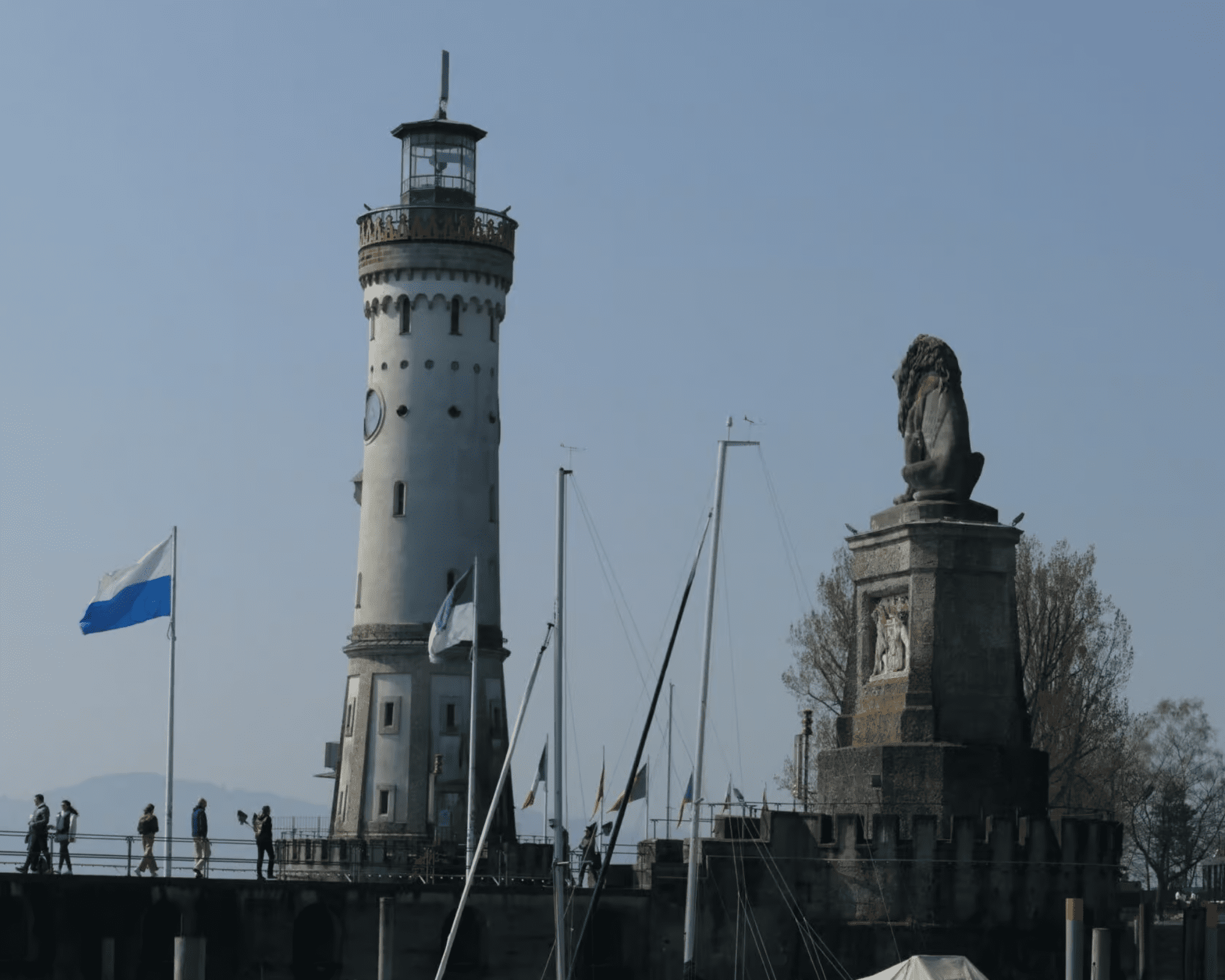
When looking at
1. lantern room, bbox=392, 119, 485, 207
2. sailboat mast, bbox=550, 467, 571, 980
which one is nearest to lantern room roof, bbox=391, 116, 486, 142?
lantern room, bbox=392, 119, 485, 207

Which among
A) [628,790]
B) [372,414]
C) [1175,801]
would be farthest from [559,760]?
[1175,801]

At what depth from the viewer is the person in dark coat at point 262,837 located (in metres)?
60.6

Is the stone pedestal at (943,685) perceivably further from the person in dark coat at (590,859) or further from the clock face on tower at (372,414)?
the clock face on tower at (372,414)

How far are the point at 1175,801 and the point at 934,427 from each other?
56.0m

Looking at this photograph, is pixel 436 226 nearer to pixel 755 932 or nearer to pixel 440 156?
pixel 440 156

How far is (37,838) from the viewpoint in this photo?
189 ft

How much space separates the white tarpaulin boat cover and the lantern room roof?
43.2 m

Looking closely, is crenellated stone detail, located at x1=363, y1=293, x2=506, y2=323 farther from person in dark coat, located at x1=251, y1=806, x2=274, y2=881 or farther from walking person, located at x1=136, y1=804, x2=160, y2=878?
walking person, located at x1=136, y1=804, x2=160, y2=878

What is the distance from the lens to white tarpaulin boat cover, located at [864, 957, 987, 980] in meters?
49.1

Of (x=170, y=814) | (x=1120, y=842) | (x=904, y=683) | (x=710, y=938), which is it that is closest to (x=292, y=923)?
(x=170, y=814)

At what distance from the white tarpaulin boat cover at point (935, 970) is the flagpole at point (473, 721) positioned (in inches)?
798

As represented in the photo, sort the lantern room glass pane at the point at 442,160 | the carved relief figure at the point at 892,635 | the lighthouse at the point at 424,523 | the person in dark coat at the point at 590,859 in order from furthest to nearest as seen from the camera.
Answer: the lantern room glass pane at the point at 442,160 < the lighthouse at the point at 424,523 < the person in dark coat at the point at 590,859 < the carved relief figure at the point at 892,635

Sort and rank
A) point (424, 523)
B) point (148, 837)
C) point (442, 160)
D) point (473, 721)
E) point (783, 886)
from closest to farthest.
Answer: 1. point (783, 886)
2. point (148, 837)
3. point (473, 721)
4. point (424, 523)
5. point (442, 160)

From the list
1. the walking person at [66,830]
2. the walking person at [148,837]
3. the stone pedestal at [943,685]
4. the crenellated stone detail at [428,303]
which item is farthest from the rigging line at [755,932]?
the crenellated stone detail at [428,303]
